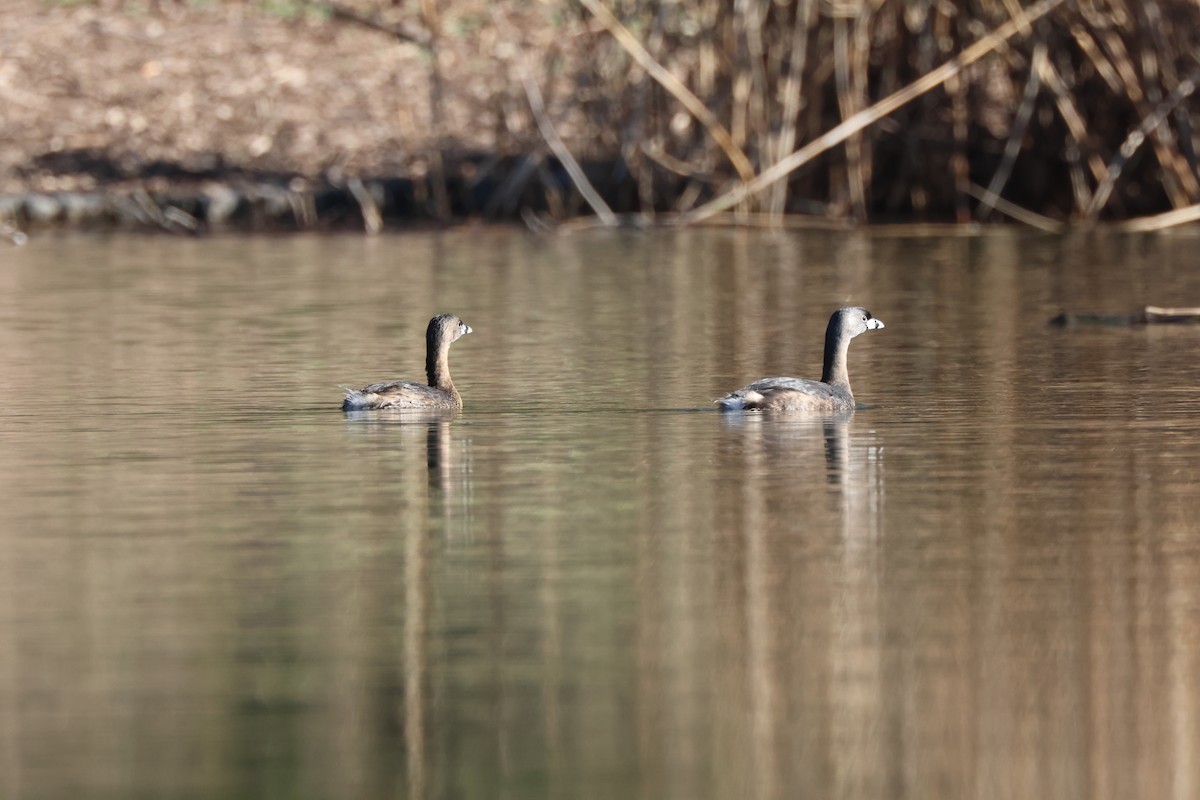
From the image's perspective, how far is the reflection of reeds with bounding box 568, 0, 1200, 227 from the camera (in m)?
28.3

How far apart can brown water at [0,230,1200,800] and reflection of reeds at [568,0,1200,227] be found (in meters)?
9.79

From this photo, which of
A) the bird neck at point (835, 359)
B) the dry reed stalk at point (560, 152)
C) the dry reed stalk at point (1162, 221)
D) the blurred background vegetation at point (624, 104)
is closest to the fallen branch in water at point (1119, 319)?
the bird neck at point (835, 359)

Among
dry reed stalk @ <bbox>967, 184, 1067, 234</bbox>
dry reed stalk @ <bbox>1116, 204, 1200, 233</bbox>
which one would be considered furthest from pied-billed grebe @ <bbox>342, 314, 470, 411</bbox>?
dry reed stalk @ <bbox>967, 184, 1067, 234</bbox>

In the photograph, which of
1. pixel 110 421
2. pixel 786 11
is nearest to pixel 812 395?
pixel 110 421

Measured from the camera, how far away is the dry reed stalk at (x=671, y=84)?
27375 mm

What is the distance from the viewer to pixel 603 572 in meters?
9.55

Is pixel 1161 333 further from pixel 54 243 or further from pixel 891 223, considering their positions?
pixel 54 243

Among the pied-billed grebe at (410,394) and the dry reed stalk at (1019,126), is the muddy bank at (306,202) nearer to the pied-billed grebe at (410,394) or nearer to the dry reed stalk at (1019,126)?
the dry reed stalk at (1019,126)

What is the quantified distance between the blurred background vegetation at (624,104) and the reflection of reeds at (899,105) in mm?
40

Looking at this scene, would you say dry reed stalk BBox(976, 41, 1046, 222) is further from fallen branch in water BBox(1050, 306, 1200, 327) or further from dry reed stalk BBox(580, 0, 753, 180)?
fallen branch in water BBox(1050, 306, 1200, 327)

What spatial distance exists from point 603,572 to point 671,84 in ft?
61.5

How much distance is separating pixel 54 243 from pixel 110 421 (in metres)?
16.5

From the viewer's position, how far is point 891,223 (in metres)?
31.3

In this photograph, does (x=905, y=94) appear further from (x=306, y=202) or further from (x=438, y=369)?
(x=438, y=369)
